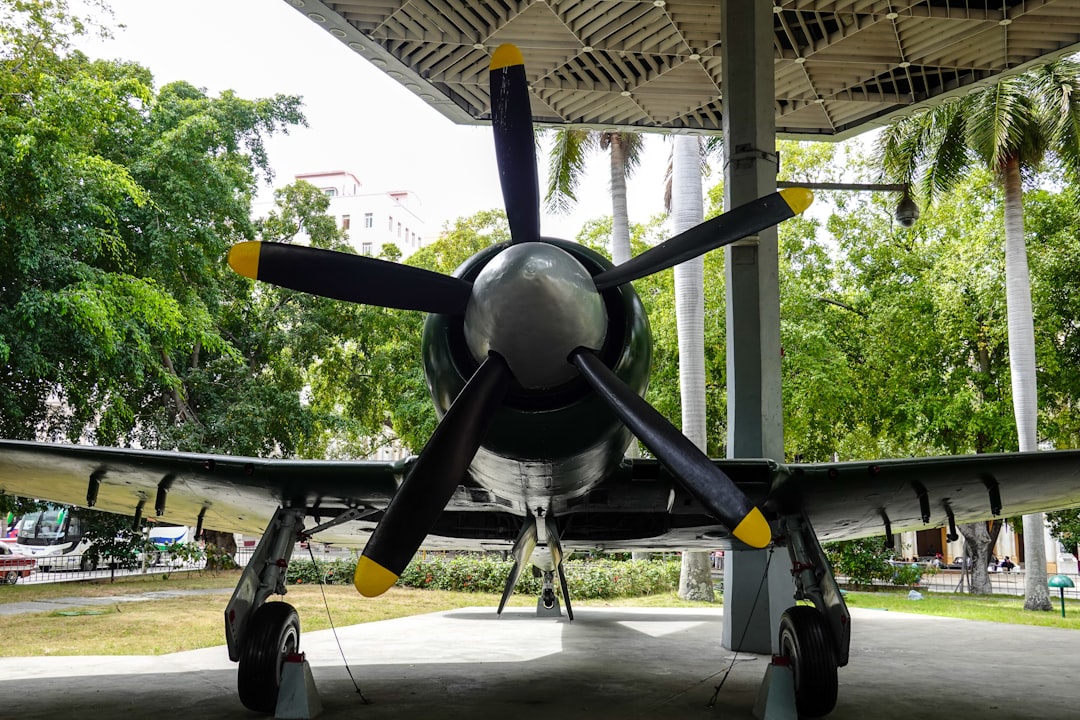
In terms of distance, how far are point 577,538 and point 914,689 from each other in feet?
10.7

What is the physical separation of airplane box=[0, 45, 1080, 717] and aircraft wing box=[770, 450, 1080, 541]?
0.9 inches

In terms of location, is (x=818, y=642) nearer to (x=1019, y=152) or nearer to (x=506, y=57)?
(x=506, y=57)

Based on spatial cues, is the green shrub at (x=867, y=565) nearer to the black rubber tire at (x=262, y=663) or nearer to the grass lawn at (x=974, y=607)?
the grass lawn at (x=974, y=607)

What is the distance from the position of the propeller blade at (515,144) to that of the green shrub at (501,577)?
15.9m

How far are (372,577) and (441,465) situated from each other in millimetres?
676

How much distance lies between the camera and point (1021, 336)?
16.3m

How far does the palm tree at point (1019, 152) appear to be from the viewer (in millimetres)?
16156

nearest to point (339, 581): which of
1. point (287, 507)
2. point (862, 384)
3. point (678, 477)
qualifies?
point (862, 384)

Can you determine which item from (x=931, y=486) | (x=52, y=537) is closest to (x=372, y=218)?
(x=52, y=537)

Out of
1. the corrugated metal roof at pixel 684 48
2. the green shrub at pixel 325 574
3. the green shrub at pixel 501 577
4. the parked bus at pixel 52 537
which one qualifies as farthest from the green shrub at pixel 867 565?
the parked bus at pixel 52 537

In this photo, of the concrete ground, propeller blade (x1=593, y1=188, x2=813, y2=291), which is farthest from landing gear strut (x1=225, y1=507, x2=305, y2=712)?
propeller blade (x1=593, y1=188, x2=813, y2=291)

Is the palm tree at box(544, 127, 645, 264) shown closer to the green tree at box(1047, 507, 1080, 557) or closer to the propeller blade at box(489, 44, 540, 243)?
the propeller blade at box(489, 44, 540, 243)

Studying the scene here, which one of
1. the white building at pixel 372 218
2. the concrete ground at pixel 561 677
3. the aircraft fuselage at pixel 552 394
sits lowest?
the concrete ground at pixel 561 677

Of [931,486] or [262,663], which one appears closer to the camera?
[262,663]
